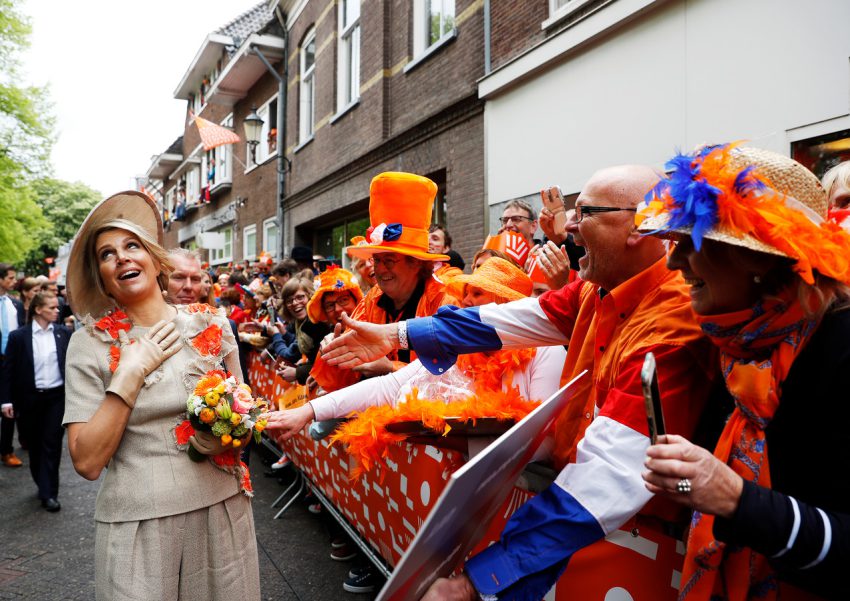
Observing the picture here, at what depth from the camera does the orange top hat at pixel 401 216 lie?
3131 mm

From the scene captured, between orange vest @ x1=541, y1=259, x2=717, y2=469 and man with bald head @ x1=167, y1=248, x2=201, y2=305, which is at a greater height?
man with bald head @ x1=167, y1=248, x2=201, y2=305

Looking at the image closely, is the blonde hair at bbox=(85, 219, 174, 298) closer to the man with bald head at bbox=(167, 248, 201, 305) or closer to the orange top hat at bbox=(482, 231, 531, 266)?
the man with bald head at bbox=(167, 248, 201, 305)

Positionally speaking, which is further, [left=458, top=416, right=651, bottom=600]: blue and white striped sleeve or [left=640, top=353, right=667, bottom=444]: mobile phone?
[left=458, top=416, right=651, bottom=600]: blue and white striped sleeve

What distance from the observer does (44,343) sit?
605 cm

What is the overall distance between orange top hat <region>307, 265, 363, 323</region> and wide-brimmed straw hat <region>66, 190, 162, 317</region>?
178cm

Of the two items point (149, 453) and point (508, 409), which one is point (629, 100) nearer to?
point (508, 409)

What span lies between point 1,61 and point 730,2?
23.5 m

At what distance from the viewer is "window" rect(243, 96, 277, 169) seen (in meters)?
17.7

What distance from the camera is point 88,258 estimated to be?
2.26 meters

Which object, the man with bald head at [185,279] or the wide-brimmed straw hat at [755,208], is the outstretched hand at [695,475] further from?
the man with bald head at [185,279]

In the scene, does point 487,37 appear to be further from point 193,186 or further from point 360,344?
point 193,186

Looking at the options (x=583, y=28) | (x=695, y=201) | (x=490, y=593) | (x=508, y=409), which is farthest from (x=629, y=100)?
(x=490, y=593)

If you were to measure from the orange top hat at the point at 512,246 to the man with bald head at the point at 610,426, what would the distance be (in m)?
1.84

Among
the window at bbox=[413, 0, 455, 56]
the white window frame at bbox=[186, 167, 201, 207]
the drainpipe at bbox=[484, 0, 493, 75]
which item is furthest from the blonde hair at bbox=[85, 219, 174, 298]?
the white window frame at bbox=[186, 167, 201, 207]
